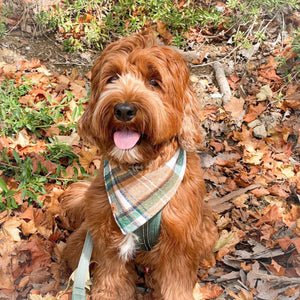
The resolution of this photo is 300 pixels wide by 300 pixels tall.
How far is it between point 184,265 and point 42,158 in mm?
2048

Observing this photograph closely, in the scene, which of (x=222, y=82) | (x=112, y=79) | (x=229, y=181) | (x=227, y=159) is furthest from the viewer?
(x=222, y=82)

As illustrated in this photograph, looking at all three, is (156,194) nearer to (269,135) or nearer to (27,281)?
(27,281)

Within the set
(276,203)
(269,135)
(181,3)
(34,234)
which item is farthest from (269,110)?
(34,234)

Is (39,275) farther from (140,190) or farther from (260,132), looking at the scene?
→ (260,132)

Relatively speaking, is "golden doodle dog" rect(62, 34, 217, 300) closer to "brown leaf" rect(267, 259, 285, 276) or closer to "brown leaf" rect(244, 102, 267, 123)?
"brown leaf" rect(267, 259, 285, 276)

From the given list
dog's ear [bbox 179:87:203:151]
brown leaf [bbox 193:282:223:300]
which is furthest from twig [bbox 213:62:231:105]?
brown leaf [bbox 193:282:223:300]

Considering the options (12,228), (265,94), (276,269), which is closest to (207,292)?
(276,269)

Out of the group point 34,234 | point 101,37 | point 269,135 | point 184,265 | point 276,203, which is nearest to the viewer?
point 184,265

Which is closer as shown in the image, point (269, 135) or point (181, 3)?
point (269, 135)

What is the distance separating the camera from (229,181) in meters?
4.13

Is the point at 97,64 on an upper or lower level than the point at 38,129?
upper

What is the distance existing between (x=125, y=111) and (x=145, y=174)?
65cm

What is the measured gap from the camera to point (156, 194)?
8.91 ft

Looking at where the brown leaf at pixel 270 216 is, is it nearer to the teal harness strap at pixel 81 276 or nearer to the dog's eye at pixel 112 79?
the teal harness strap at pixel 81 276
